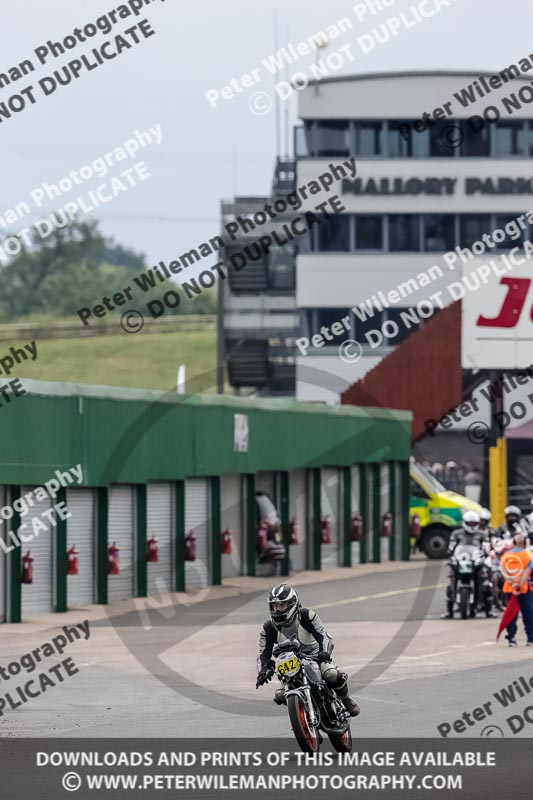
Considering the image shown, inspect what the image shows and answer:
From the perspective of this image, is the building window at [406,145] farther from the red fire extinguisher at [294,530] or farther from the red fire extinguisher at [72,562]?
the red fire extinguisher at [72,562]

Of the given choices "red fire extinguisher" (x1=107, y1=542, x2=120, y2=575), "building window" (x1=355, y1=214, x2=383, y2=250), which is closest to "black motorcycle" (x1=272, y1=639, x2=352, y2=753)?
"red fire extinguisher" (x1=107, y1=542, x2=120, y2=575)

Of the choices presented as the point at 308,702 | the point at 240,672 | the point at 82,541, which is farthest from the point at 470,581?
the point at 308,702

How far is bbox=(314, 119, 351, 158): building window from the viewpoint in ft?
258

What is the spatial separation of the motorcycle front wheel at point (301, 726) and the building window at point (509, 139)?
224 feet

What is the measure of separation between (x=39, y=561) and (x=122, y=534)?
3437 mm

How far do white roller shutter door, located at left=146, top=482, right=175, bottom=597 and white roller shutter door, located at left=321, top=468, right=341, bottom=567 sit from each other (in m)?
9.25

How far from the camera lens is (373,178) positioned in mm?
79062

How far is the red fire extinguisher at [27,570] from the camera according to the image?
28.0m

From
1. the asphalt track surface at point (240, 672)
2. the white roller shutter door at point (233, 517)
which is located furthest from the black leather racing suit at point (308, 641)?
the white roller shutter door at point (233, 517)

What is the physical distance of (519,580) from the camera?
23969 mm

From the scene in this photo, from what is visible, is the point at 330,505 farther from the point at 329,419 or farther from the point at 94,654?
the point at 94,654

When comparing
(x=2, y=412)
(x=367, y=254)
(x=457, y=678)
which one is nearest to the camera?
(x=457, y=678)
